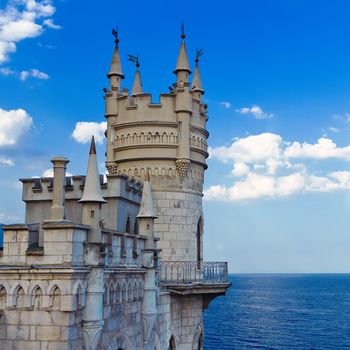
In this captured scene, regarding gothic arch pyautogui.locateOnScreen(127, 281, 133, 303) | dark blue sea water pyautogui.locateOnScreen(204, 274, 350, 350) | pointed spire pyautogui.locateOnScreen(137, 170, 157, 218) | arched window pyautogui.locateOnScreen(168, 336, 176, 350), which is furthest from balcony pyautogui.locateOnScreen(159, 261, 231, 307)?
dark blue sea water pyautogui.locateOnScreen(204, 274, 350, 350)

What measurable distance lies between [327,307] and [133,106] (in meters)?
102

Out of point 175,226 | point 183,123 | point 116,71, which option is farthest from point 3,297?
point 116,71

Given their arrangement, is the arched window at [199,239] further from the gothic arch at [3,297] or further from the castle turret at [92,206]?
the gothic arch at [3,297]

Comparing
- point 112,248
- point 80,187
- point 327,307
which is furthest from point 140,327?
point 327,307

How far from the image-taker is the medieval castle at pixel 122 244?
1230 cm

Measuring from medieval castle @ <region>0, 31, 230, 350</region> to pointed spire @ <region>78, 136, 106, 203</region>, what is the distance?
0.09 ft

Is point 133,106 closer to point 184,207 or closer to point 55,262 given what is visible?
point 184,207

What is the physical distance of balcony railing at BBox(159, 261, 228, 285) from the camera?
893 inches

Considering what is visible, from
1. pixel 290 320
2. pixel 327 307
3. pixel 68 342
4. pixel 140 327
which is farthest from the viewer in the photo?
pixel 327 307

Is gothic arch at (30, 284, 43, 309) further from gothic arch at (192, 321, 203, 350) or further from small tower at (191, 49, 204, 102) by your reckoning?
small tower at (191, 49, 204, 102)

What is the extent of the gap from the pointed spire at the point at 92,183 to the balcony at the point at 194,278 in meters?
9.20

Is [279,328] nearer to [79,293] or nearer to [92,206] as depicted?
[92,206]

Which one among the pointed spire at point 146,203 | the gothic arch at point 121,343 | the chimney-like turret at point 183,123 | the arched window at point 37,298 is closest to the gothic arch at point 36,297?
the arched window at point 37,298

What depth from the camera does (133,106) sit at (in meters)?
24.0
